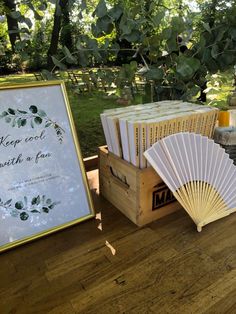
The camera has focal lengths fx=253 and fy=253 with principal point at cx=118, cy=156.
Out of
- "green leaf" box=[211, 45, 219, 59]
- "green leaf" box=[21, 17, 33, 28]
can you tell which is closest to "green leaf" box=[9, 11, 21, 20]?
"green leaf" box=[21, 17, 33, 28]

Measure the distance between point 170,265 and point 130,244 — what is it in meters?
0.11

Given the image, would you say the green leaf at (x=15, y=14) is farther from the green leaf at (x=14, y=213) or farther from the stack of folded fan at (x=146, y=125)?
the green leaf at (x=14, y=213)

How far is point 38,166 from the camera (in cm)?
63

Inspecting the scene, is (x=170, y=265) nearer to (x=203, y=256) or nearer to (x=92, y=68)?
(x=203, y=256)

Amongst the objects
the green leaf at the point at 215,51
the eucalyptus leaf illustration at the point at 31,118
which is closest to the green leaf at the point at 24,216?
the eucalyptus leaf illustration at the point at 31,118

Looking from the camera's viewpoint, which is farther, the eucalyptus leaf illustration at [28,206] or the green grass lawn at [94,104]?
the green grass lawn at [94,104]

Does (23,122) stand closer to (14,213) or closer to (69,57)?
(14,213)

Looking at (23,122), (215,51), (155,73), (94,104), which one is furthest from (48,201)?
(94,104)

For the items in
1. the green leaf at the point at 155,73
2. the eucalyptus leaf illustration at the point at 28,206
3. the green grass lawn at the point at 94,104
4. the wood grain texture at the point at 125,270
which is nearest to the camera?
the wood grain texture at the point at 125,270

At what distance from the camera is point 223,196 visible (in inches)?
27.2

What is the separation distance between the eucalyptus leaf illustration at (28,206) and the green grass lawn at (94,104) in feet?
1.06

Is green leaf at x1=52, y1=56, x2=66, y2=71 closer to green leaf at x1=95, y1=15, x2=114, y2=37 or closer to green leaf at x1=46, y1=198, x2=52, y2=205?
green leaf at x1=95, y1=15, x2=114, y2=37

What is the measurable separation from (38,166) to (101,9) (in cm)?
52

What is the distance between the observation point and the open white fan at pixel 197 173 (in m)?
0.63
